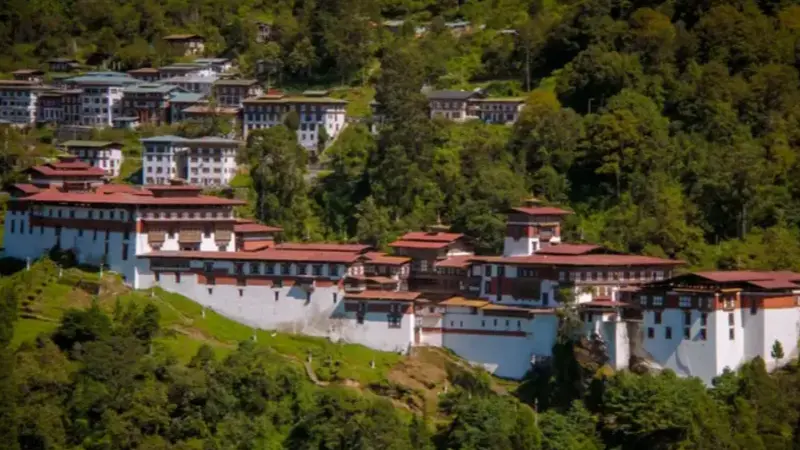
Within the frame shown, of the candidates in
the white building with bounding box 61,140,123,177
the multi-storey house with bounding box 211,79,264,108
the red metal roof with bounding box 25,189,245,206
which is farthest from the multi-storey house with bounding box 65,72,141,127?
the red metal roof with bounding box 25,189,245,206

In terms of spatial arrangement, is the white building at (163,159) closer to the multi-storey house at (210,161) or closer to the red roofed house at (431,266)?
the multi-storey house at (210,161)

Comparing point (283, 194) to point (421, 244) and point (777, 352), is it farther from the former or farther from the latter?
point (777, 352)

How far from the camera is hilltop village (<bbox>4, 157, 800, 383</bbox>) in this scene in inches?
3177

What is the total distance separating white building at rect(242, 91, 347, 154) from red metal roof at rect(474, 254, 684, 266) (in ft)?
87.4

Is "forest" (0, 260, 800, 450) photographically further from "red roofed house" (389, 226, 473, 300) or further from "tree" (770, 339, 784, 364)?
"red roofed house" (389, 226, 473, 300)

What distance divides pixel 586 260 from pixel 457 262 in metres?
6.73

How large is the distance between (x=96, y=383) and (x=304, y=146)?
3328cm

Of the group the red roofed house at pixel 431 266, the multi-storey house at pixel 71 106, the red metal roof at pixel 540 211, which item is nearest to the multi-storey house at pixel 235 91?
the multi-storey house at pixel 71 106

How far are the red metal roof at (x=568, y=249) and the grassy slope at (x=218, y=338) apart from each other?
6.17 m

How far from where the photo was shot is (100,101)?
121 meters

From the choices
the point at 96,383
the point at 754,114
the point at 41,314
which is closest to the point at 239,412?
the point at 96,383

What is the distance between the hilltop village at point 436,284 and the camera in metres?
80.7

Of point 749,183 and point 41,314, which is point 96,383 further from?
point 749,183

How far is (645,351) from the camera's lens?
8112 cm
